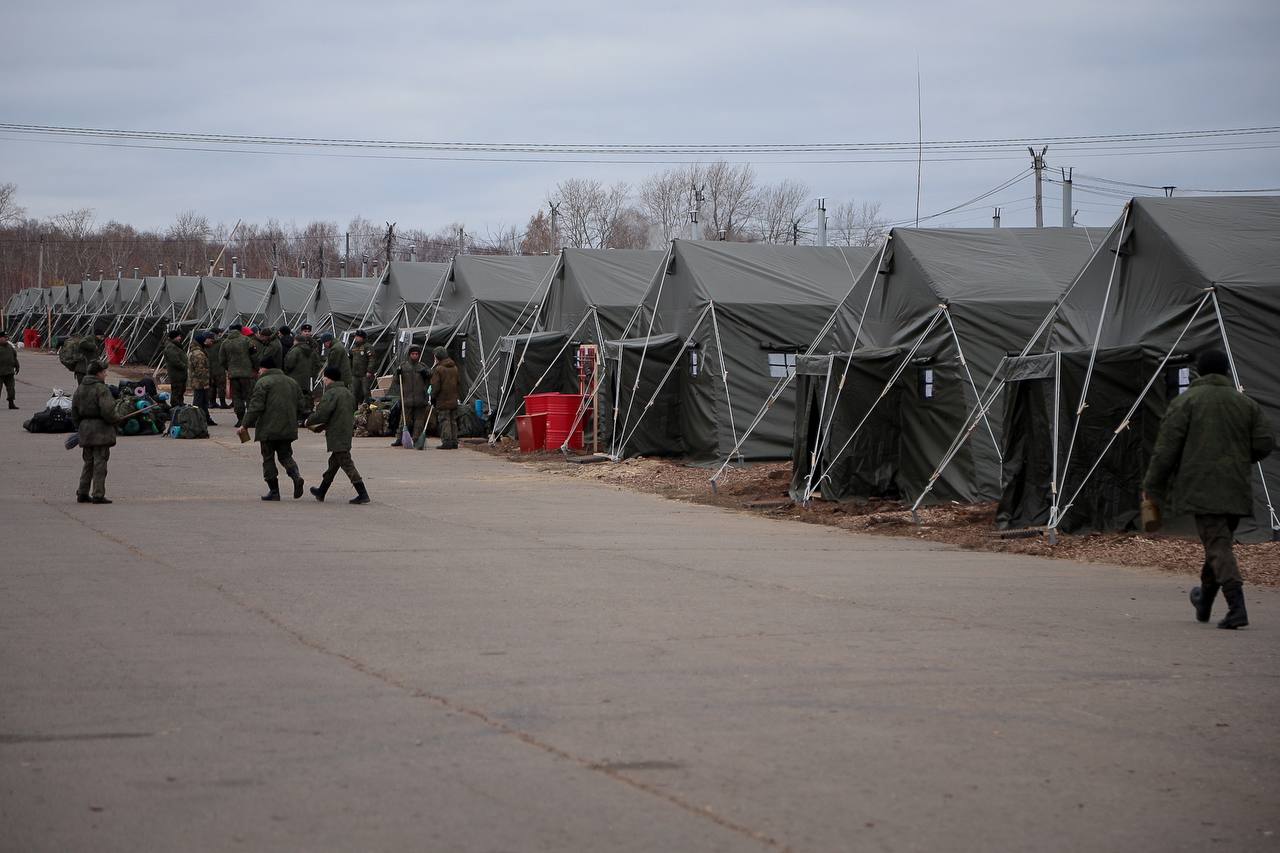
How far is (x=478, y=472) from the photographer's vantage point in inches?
853

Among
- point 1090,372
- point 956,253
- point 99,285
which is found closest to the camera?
point 1090,372

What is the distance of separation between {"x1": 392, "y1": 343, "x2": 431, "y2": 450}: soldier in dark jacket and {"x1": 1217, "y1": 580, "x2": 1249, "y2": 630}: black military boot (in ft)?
63.2

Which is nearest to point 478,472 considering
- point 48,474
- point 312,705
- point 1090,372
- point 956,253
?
point 48,474

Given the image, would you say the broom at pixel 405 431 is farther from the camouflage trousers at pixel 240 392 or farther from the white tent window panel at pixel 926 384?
the white tent window panel at pixel 926 384

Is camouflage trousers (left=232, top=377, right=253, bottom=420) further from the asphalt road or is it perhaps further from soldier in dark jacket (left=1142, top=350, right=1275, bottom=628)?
soldier in dark jacket (left=1142, top=350, right=1275, bottom=628)

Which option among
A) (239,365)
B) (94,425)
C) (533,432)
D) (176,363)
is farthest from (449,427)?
(94,425)

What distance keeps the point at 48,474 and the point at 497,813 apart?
53.4 ft

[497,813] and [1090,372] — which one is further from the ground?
[1090,372]

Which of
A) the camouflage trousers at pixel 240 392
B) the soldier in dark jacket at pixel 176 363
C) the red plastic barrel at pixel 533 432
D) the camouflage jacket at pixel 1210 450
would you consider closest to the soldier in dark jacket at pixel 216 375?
the soldier in dark jacket at pixel 176 363

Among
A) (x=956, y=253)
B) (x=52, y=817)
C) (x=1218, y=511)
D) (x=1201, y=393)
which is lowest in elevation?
(x=52, y=817)

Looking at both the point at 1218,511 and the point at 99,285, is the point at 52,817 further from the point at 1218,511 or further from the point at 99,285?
the point at 99,285

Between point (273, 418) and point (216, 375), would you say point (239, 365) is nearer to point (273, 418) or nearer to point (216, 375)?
point (216, 375)

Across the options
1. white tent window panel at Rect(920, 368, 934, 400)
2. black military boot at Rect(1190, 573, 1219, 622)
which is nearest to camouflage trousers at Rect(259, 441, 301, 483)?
white tent window panel at Rect(920, 368, 934, 400)

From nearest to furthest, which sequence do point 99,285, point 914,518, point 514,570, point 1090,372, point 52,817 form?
1. point 52,817
2. point 514,570
3. point 1090,372
4. point 914,518
5. point 99,285
